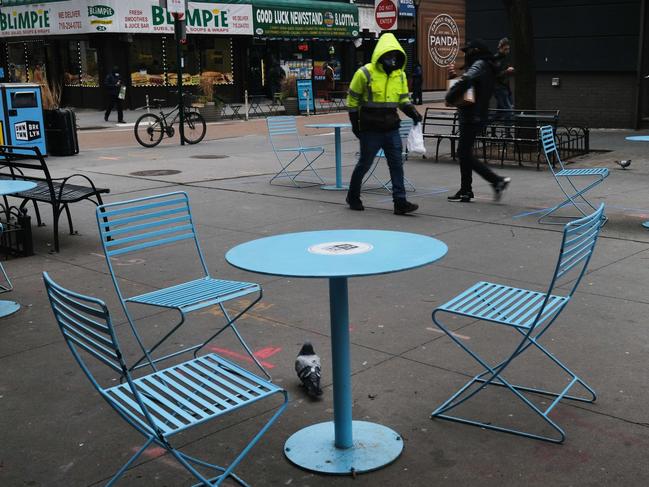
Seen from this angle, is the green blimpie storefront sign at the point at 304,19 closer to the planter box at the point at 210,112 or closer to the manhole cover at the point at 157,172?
the planter box at the point at 210,112

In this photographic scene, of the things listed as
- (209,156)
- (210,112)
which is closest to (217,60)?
(210,112)

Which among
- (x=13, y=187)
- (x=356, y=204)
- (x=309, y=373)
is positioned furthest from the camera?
(x=356, y=204)

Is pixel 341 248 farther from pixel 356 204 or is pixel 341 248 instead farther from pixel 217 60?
pixel 217 60

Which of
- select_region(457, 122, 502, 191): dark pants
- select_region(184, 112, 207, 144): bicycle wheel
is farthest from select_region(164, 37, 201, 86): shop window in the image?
select_region(457, 122, 502, 191): dark pants

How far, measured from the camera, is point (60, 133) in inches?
626

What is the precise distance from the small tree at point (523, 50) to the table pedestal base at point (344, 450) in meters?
12.1

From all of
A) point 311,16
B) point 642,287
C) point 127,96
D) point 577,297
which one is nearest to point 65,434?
point 577,297

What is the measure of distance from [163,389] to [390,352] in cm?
191

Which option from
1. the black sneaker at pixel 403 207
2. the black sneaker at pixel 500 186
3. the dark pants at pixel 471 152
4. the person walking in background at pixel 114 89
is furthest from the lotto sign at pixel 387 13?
the person walking in background at pixel 114 89

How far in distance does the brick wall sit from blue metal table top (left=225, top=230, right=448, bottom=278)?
50.2 feet

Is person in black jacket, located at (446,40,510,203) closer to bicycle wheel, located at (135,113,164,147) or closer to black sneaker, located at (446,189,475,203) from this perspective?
black sneaker, located at (446,189,475,203)

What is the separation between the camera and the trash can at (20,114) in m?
15.0

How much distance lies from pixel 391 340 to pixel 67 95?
28651mm

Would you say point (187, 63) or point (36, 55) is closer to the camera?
point (187, 63)
